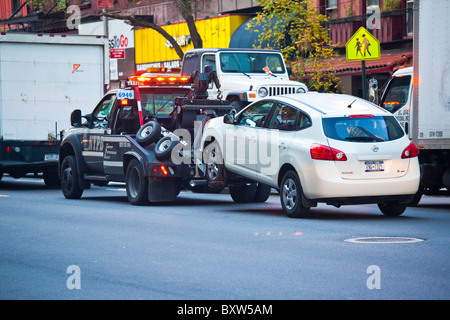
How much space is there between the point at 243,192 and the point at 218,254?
730cm

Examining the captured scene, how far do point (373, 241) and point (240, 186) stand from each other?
643cm

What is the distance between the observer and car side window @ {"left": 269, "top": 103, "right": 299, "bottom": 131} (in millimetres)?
14250

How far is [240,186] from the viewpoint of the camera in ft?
57.4

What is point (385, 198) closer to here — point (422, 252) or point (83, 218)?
point (422, 252)

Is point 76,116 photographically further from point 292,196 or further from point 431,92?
point 431,92

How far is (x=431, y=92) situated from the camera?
50.5 feet

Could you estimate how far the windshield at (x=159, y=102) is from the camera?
1778 centimetres

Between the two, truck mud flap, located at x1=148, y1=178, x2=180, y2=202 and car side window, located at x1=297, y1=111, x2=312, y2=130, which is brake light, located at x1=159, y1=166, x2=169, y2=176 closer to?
truck mud flap, located at x1=148, y1=178, x2=180, y2=202

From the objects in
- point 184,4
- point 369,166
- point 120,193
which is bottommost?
point 120,193

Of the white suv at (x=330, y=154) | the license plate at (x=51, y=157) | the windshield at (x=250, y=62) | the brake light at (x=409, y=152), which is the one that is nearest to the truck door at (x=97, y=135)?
the license plate at (x=51, y=157)

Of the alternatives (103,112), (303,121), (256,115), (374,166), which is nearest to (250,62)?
(103,112)

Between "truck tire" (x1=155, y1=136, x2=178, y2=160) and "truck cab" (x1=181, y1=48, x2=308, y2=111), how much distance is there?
5630 millimetres

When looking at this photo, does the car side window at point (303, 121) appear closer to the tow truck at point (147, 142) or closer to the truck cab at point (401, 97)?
the tow truck at point (147, 142)

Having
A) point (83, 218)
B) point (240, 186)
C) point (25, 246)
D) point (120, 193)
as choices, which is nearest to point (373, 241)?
point (25, 246)
